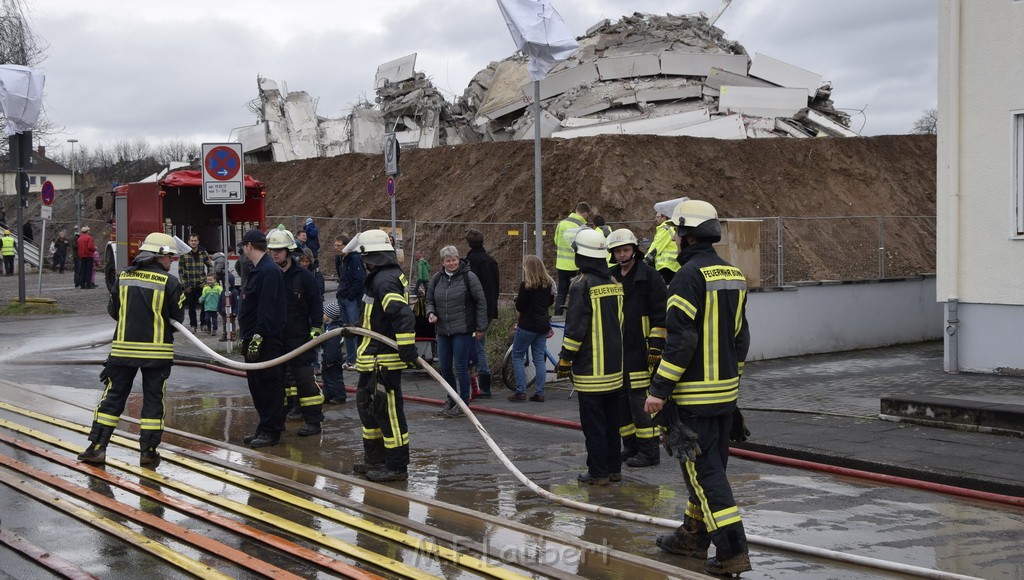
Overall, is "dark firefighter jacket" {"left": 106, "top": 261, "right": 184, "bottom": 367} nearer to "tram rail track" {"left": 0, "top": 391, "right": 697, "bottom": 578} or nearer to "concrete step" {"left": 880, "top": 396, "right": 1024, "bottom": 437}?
"tram rail track" {"left": 0, "top": 391, "right": 697, "bottom": 578}

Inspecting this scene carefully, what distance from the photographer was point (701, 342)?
254 inches

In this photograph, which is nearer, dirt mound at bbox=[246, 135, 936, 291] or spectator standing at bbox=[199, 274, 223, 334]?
spectator standing at bbox=[199, 274, 223, 334]

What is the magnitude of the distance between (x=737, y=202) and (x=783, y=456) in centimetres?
1868

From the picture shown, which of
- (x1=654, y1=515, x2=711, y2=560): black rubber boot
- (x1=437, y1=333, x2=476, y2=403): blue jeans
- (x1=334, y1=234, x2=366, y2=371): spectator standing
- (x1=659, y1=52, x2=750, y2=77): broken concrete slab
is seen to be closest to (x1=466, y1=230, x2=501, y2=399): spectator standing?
(x1=437, y1=333, x2=476, y2=403): blue jeans

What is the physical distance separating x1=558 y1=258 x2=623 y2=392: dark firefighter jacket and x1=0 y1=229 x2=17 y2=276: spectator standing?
34796mm

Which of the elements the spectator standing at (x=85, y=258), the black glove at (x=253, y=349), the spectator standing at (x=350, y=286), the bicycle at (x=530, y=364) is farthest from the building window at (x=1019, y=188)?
the spectator standing at (x=85, y=258)

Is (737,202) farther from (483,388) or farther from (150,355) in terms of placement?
(150,355)

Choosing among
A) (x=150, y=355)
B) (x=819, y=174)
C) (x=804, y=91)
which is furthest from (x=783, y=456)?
(x=804, y=91)

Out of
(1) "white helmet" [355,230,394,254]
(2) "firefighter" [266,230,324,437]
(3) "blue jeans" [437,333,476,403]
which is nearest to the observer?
(1) "white helmet" [355,230,394,254]

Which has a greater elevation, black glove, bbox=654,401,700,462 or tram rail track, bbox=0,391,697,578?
black glove, bbox=654,401,700,462

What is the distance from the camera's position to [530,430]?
446 inches

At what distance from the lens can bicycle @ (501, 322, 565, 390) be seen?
44.9ft

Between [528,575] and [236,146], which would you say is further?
[236,146]

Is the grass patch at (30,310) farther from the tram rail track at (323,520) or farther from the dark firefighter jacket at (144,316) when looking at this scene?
the dark firefighter jacket at (144,316)
